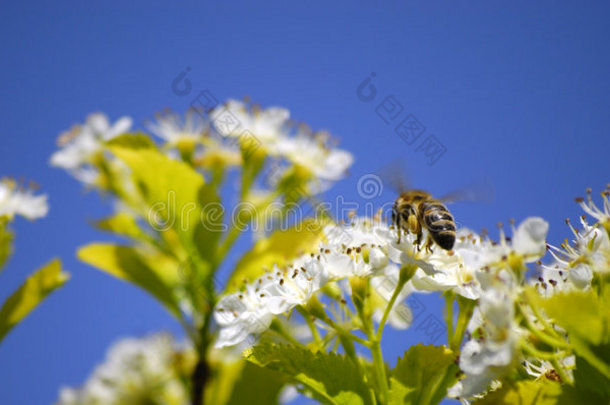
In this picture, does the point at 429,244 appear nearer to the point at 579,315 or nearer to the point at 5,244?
the point at 579,315

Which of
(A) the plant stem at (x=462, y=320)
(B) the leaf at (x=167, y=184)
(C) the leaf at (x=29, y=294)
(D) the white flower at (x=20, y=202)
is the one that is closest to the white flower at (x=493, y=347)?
(A) the plant stem at (x=462, y=320)

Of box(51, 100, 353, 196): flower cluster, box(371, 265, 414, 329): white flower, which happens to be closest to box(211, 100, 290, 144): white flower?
box(51, 100, 353, 196): flower cluster

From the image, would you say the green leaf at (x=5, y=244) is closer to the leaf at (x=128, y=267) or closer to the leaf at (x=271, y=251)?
the leaf at (x=128, y=267)

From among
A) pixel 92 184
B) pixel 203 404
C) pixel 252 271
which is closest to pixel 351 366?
pixel 252 271

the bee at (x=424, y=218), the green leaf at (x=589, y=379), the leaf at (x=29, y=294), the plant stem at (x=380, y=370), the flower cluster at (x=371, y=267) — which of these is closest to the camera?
the green leaf at (x=589, y=379)

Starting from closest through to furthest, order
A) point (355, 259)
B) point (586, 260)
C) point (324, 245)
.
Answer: point (586, 260) < point (355, 259) < point (324, 245)

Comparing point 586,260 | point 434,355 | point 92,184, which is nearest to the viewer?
point 586,260

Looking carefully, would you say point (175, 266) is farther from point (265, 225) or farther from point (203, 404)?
point (203, 404)

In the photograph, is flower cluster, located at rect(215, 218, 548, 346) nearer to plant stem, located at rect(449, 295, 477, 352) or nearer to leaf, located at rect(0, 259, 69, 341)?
plant stem, located at rect(449, 295, 477, 352)
